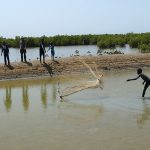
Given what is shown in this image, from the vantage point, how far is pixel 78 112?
44.0 ft

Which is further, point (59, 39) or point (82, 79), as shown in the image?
point (59, 39)

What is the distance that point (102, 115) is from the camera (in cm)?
1284

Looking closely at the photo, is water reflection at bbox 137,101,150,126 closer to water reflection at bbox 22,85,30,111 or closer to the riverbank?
water reflection at bbox 22,85,30,111

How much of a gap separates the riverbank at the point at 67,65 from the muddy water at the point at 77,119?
4100 mm

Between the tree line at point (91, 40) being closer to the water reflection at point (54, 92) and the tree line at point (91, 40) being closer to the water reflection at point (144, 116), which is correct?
the water reflection at point (54, 92)

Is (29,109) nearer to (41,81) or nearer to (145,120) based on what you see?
(145,120)

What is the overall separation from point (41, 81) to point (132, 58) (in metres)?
7.44

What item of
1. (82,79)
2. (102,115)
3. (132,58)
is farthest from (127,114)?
(132,58)

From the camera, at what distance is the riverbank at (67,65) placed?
2284 centimetres

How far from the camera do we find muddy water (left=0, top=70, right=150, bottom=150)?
1012cm

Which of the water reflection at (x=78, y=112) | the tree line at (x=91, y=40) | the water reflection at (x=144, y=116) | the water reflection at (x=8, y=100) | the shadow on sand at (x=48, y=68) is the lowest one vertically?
the water reflection at (x=8, y=100)

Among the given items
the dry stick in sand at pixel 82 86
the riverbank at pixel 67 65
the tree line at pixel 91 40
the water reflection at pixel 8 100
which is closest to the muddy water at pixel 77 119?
the water reflection at pixel 8 100

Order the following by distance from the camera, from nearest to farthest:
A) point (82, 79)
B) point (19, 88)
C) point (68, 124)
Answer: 1. point (68, 124)
2. point (19, 88)
3. point (82, 79)

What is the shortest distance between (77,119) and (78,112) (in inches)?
39.0
